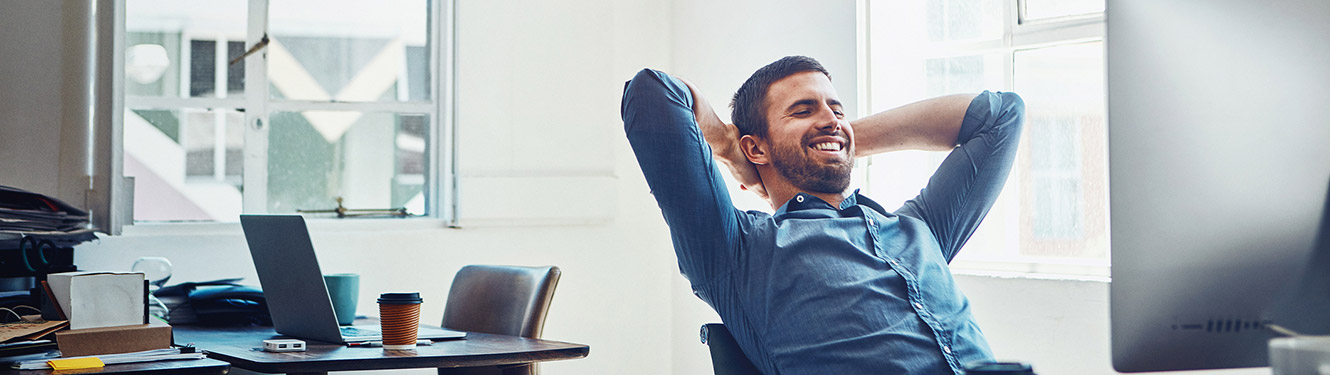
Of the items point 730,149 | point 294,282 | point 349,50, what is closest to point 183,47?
point 349,50

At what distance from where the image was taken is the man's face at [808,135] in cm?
213

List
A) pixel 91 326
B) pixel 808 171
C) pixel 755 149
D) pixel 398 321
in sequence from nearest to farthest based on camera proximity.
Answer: pixel 91 326, pixel 398 321, pixel 808 171, pixel 755 149

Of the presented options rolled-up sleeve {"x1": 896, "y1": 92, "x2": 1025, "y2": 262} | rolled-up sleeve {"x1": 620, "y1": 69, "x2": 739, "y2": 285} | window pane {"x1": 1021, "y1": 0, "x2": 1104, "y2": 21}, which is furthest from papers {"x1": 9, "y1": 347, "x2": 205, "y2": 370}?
window pane {"x1": 1021, "y1": 0, "x2": 1104, "y2": 21}

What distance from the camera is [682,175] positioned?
188 centimetres

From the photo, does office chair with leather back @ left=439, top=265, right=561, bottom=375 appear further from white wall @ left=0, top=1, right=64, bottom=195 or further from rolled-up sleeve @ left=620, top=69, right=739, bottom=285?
white wall @ left=0, top=1, right=64, bottom=195

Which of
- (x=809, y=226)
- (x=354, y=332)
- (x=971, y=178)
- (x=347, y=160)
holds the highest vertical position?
(x=347, y=160)

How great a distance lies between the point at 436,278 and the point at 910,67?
180cm

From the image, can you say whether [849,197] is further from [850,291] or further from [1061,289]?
[1061,289]

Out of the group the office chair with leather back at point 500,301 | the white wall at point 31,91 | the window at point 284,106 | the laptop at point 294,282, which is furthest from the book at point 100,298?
the window at point 284,106

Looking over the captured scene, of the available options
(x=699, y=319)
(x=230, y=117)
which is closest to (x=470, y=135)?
(x=230, y=117)

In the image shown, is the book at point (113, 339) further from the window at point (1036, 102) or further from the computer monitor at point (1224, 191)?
the window at point (1036, 102)

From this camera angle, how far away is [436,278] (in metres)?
3.64

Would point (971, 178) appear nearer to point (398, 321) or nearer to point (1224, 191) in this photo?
point (398, 321)

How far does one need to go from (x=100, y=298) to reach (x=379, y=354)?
0.45 m
